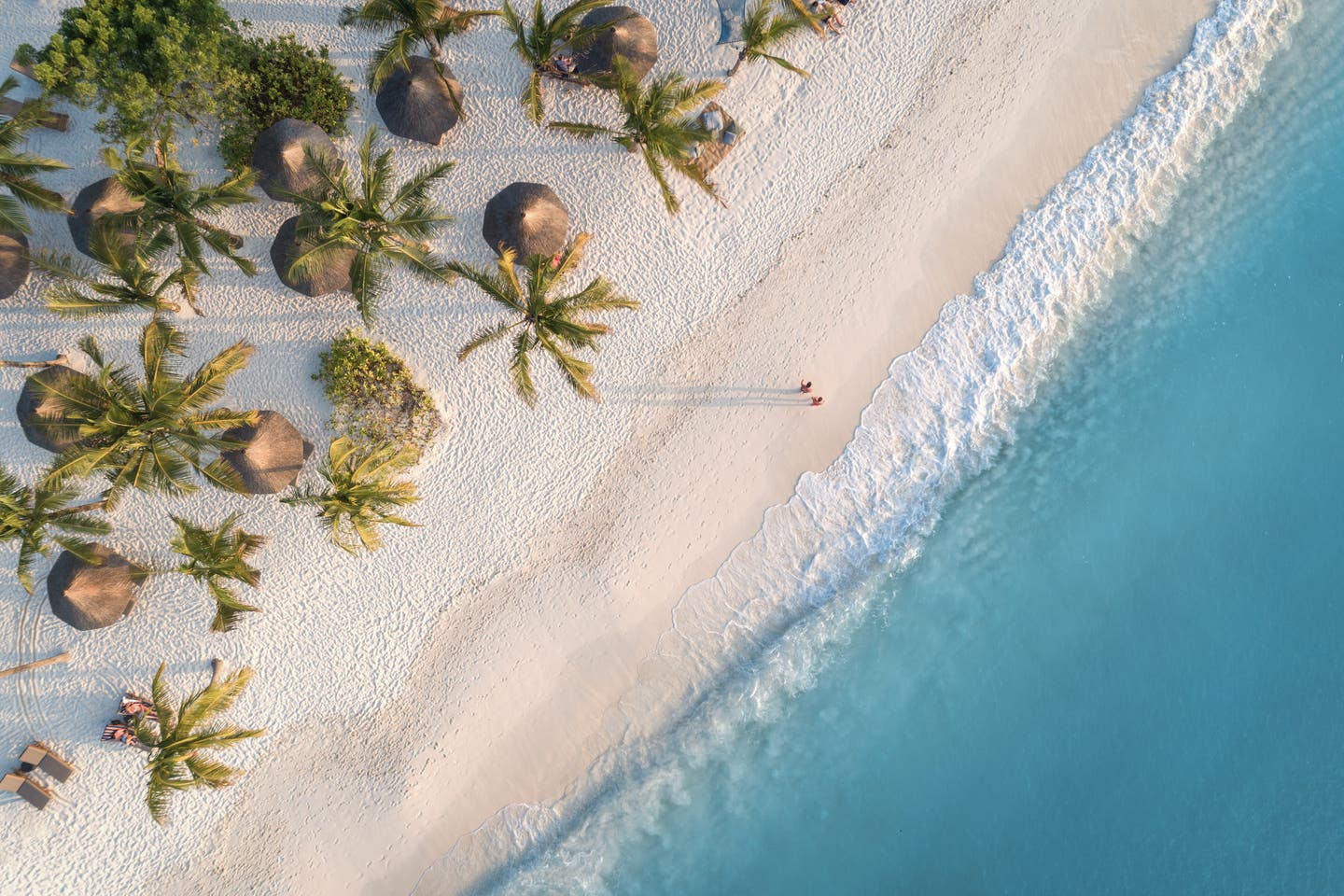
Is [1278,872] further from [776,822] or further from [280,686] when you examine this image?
[280,686]

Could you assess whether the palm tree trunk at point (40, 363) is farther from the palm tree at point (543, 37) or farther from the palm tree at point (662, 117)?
the palm tree at point (662, 117)

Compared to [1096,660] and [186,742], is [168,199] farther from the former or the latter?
[1096,660]

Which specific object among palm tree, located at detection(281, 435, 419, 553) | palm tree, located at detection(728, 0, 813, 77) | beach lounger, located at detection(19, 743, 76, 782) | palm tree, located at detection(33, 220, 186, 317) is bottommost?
beach lounger, located at detection(19, 743, 76, 782)

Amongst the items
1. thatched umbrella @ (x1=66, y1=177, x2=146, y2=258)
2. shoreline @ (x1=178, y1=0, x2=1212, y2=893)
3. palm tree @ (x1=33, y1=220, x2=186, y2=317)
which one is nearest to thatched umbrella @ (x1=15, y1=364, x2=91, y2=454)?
palm tree @ (x1=33, y1=220, x2=186, y2=317)

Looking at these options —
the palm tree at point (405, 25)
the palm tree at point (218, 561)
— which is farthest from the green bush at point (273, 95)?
the palm tree at point (218, 561)

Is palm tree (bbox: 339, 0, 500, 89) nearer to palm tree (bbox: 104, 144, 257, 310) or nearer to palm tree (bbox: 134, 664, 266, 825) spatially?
palm tree (bbox: 104, 144, 257, 310)
